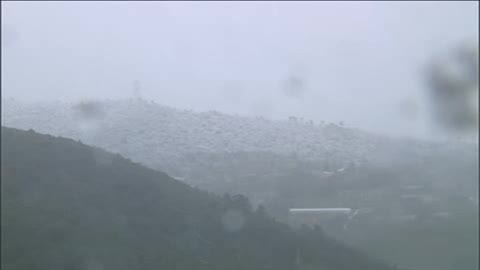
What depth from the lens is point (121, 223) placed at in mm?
12641

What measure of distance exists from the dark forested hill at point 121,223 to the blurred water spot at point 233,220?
0.06 feet

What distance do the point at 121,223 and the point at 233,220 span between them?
282 cm

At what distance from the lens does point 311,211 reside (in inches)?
779

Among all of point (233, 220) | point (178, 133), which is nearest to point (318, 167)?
point (178, 133)

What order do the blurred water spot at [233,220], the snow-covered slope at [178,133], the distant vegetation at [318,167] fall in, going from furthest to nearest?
the snow-covered slope at [178,133] → the distant vegetation at [318,167] → the blurred water spot at [233,220]

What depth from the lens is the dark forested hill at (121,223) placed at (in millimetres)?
11414

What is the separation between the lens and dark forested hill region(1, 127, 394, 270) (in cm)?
1141

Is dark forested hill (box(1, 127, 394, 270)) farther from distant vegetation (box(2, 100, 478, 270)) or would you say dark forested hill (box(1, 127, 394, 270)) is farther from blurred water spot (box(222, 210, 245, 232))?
distant vegetation (box(2, 100, 478, 270))

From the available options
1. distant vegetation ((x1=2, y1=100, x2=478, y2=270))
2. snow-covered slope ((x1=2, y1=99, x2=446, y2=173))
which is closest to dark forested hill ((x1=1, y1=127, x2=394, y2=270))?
distant vegetation ((x1=2, y1=100, x2=478, y2=270))

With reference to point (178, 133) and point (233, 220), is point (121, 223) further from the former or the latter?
point (178, 133)

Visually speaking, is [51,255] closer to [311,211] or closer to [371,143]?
[311,211]

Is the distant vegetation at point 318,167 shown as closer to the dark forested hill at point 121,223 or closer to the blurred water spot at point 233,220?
the dark forested hill at point 121,223

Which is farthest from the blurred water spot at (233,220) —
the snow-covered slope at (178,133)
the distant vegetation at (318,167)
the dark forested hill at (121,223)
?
the snow-covered slope at (178,133)

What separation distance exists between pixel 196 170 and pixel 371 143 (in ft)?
18.9
